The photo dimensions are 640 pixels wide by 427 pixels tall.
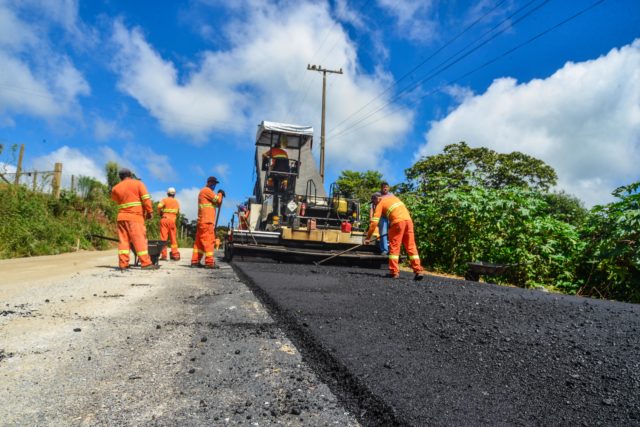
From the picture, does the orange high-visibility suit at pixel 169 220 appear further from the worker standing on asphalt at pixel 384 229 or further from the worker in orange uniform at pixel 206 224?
the worker standing on asphalt at pixel 384 229

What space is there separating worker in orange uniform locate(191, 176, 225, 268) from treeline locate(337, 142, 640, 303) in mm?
4728

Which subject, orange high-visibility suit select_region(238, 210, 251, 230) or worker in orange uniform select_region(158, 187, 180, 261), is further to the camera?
orange high-visibility suit select_region(238, 210, 251, 230)

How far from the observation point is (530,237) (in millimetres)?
Result: 8102

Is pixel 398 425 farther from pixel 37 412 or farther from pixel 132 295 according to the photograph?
pixel 132 295

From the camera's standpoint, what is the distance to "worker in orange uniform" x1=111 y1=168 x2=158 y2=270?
6.78 m

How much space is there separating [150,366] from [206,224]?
19.6 ft

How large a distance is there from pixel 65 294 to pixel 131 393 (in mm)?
2929

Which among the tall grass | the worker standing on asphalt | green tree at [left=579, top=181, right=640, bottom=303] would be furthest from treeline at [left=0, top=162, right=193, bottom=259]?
green tree at [left=579, top=181, right=640, bottom=303]

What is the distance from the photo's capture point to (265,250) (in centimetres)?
882

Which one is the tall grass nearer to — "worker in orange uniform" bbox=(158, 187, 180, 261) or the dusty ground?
"worker in orange uniform" bbox=(158, 187, 180, 261)

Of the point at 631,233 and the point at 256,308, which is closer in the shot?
the point at 256,308

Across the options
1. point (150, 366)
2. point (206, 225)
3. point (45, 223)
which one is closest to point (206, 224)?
point (206, 225)

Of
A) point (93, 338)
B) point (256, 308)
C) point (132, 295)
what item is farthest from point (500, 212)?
point (93, 338)

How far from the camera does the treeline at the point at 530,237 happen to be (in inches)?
262
